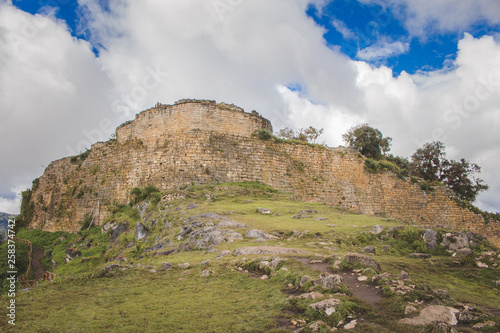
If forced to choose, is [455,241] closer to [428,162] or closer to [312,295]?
[312,295]

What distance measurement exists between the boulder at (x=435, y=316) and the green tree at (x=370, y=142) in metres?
31.4

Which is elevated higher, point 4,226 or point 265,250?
point 4,226

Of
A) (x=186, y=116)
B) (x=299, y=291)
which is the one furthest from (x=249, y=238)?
(x=186, y=116)

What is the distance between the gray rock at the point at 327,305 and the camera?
188 inches

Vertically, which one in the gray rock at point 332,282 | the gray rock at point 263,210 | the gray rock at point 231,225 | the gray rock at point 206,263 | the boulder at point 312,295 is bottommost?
the boulder at point 312,295

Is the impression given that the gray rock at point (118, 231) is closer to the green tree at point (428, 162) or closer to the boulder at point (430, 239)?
the boulder at point (430, 239)

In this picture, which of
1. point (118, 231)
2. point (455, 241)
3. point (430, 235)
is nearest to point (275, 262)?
point (430, 235)

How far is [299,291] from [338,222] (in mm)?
7629

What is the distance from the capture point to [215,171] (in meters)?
21.3

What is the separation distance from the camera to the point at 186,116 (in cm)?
2228

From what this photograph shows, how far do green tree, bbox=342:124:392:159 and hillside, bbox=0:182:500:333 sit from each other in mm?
23520

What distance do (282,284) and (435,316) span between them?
2.55m

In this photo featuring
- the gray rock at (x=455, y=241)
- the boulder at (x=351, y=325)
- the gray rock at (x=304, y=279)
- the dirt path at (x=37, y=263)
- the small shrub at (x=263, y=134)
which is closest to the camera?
the boulder at (x=351, y=325)

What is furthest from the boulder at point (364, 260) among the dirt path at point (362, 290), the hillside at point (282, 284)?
the dirt path at point (362, 290)
